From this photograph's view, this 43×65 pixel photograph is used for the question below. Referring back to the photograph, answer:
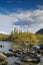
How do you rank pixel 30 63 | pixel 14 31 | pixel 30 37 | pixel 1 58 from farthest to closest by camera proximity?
pixel 14 31, pixel 30 37, pixel 30 63, pixel 1 58

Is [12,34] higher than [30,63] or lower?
higher

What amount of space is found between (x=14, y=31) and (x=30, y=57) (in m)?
145

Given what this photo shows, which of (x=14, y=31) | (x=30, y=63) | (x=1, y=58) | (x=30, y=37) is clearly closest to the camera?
(x=1, y=58)

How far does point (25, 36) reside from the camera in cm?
17700

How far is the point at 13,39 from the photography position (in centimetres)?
17375

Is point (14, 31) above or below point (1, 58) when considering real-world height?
above

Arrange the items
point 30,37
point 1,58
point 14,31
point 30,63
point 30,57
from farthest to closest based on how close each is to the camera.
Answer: point 14,31
point 30,37
point 30,57
point 30,63
point 1,58

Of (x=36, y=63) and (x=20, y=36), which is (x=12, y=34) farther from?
(x=36, y=63)

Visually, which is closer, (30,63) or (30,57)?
(30,63)

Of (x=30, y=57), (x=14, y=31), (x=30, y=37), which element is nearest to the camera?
(x=30, y=57)

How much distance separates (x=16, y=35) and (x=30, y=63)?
136 m

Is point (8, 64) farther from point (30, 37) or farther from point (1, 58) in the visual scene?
point (30, 37)

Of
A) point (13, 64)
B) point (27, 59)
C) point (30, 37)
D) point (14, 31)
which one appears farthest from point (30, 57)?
point (14, 31)

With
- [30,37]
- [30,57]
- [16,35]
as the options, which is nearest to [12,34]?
[16,35]
